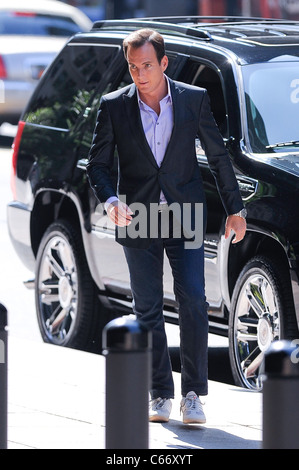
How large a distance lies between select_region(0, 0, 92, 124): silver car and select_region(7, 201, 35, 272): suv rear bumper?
10.4m

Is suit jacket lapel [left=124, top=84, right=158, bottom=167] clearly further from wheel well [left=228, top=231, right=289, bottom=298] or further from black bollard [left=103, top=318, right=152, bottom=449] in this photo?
black bollard [left=103, top=318, right=152, bottom=449]

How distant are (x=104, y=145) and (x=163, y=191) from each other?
35 centimetres

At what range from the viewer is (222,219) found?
757cm

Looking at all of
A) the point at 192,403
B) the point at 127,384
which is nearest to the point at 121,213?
the point at 192,403

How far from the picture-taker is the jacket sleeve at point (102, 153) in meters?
6.70

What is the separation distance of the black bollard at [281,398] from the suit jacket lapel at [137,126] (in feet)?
7.36

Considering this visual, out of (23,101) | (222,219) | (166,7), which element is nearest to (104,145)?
(222,219)

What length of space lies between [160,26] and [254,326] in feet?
7.51

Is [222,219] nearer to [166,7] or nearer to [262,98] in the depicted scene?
[262,98]

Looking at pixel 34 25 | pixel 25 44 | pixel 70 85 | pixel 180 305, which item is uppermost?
pixel 34 25

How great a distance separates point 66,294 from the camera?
898cm

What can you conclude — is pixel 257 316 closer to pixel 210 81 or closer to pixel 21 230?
pixel 210 81

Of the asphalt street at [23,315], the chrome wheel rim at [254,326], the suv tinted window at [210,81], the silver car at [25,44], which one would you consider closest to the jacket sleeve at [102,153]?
the chrome wheel rim at [254,326]

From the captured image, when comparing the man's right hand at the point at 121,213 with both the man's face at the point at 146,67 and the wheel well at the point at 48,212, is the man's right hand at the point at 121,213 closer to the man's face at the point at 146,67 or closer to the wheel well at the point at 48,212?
the man's face at the point at 146,67
